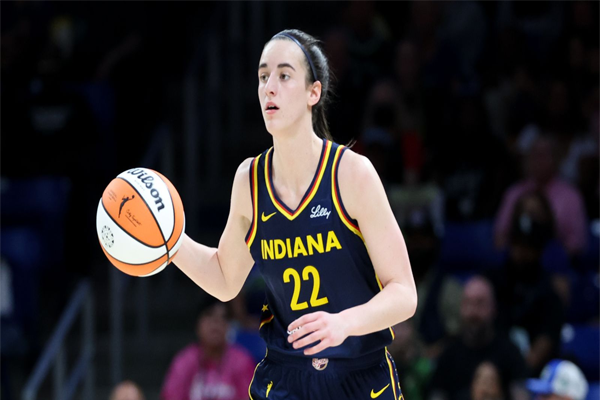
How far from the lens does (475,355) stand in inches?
286

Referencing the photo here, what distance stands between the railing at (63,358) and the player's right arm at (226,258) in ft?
11.9

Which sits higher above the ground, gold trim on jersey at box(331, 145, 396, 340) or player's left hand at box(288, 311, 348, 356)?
gold trim on jersey at box(331, 145, 396, 340)

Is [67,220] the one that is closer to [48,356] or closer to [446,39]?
[48,356]

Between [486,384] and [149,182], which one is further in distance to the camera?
[486,384]

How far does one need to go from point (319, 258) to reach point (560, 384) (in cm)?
358

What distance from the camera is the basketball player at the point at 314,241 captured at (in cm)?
372

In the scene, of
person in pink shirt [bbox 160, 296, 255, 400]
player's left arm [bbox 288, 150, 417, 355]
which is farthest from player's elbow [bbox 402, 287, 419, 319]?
person in pink shirt [bbox 160, 296, 255, 400]

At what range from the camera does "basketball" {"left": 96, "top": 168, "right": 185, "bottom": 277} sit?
388 cm

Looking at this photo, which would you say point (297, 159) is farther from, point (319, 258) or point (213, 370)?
point (213, 370)

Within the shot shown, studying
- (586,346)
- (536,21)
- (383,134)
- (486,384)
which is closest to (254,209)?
(486,384)

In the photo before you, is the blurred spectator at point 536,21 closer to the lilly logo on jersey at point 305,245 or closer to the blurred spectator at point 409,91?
the blurred spectator at point 409,91

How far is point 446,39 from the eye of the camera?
1013 cm

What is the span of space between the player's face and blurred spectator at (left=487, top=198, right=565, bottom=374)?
14.4 ft

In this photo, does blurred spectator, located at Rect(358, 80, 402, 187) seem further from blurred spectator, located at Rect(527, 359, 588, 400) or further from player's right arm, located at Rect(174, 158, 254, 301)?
player's right arm, located at Rect(174, 158, 254, 301)
